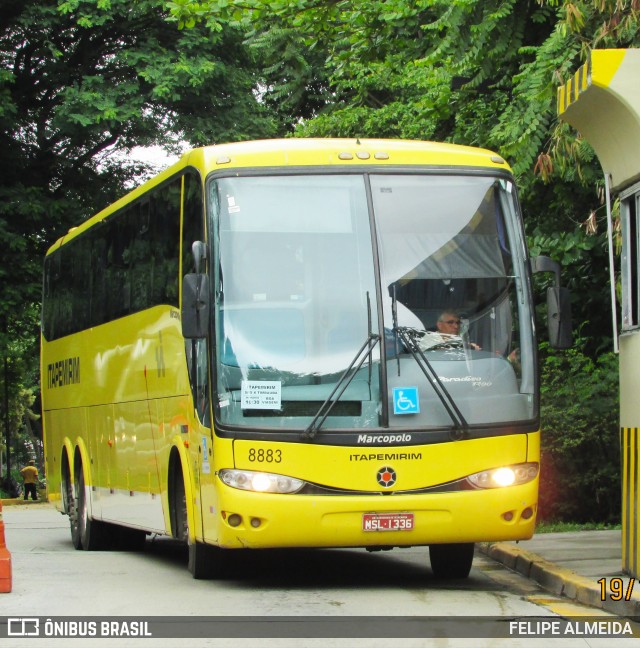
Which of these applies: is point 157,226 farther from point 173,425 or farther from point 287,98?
point 287,98

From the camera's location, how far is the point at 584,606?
9.78 m

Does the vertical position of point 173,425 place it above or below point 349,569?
above

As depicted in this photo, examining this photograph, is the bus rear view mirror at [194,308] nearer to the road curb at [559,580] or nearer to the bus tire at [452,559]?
the bus tire at [452,559]

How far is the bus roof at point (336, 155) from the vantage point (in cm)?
1120

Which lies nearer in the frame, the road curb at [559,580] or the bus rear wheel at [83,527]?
the road curb at [559,580]

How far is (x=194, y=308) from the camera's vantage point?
1052 cm

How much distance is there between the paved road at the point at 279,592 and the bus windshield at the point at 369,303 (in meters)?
1.31

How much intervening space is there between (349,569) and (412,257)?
3694 millimetres

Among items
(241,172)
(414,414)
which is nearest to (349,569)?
(414,414)

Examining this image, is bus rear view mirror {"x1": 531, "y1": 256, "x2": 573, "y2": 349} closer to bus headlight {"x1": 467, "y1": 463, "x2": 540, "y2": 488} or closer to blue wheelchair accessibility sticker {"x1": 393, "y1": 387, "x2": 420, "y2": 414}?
bus headlight {"x1": 467, "y1": 463, "x2": 540, "y2": 488}

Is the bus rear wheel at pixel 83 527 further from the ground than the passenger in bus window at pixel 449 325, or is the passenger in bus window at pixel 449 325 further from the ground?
the passenger in bus window at pixel 449 325

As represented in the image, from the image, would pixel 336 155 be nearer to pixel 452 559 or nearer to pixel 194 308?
pixel 194 308

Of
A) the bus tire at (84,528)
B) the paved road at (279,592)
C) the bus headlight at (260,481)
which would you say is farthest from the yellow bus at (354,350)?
the bus tire at (84,528)

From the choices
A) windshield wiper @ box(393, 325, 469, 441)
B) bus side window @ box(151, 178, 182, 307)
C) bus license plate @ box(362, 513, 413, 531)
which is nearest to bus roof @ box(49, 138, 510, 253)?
bus side window @ box(151, 178, 182, 307)
